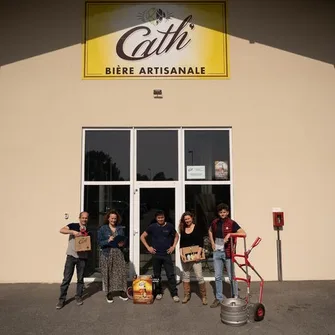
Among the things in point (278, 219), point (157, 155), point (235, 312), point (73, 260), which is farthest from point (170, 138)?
point (235, 312)

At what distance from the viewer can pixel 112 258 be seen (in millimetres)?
6695

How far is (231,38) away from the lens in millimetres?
8523

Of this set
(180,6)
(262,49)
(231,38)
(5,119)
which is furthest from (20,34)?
(262,49)

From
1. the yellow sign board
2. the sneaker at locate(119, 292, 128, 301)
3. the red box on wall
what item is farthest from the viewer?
the yellow sign board

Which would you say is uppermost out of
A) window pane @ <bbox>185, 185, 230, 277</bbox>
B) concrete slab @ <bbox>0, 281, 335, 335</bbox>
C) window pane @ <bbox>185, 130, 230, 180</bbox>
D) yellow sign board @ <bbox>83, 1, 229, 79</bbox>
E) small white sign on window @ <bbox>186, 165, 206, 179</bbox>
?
yellow sign board @ <bbox>83, 1, 229, 79</bbox>

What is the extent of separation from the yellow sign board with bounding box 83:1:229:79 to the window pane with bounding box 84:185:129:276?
2456 mm

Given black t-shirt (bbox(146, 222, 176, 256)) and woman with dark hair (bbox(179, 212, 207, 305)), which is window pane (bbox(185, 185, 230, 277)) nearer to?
black t-shirt (bbox(146, 222, 176, 256))

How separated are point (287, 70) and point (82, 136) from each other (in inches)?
186

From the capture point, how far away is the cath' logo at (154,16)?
853cm

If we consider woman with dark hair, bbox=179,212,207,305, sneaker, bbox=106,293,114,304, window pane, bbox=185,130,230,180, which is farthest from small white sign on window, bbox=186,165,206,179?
sneaker, bbox=106,293,114,304

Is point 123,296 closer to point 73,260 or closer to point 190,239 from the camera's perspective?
point 73,260

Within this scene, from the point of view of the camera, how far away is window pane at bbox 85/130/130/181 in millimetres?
8258

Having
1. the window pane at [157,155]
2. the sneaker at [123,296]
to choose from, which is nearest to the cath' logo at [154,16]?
the window pane at [157,155]

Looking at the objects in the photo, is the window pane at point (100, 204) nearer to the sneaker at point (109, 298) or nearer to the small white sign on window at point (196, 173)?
the small white sign on window at point (196, 173)
